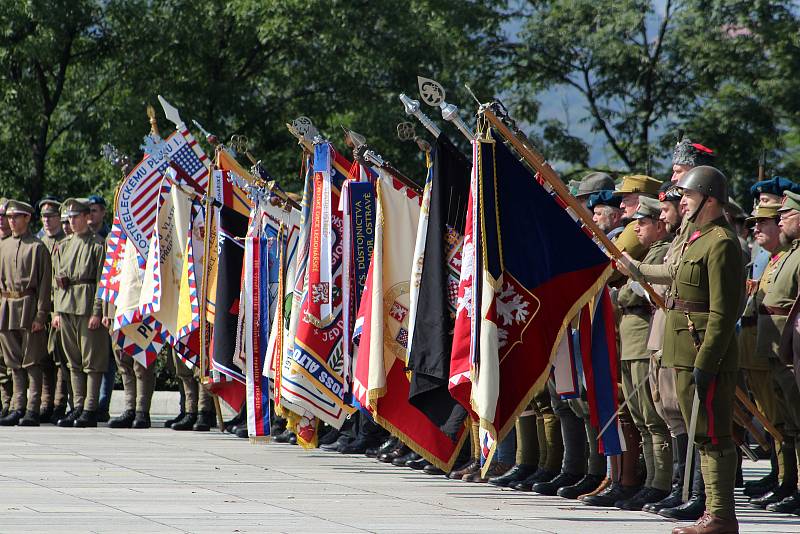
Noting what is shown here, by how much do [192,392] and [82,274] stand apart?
5.16ft

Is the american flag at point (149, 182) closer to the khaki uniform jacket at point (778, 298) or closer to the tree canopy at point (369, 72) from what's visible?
the tree canopy at point (369, 72)

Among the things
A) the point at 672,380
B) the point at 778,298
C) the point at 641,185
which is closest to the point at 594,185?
the point at 641,185

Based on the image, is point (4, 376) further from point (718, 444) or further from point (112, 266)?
point (718, 444)

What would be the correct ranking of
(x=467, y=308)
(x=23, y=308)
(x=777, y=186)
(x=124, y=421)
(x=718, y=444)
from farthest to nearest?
(x=23, y=308) < (x=124, y=421) < (x=777, y=186) < (x=467, y=308) < (x=718, y=444)

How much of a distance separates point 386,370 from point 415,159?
37.7 feet

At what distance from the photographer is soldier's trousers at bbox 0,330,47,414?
573 inches

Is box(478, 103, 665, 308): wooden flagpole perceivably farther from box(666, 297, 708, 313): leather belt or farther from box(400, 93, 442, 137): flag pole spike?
box(400, 93, 442, 137): flag pole spike

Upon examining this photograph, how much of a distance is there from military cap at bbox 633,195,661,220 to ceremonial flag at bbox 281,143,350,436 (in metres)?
2.65

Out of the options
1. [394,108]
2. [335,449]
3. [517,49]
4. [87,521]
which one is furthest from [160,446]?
[517,49]

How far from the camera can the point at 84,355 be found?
14.2 metres

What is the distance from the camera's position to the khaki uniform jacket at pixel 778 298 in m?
8.85

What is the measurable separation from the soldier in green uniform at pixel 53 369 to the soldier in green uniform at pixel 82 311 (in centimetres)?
28

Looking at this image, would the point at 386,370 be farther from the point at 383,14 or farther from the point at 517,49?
the point at 517,49

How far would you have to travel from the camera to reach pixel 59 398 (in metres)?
14.8
